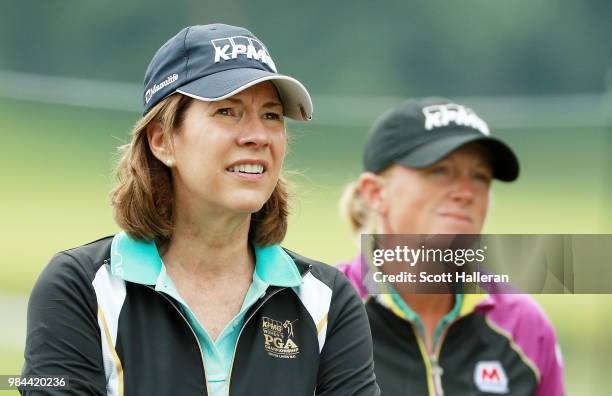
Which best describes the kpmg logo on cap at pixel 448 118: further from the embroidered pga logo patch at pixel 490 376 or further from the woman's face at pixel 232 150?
the woman's face at pixel 232 150

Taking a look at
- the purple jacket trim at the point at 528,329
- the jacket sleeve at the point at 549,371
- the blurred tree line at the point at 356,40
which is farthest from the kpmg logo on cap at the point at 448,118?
the blurred tree line at the point at 356,40

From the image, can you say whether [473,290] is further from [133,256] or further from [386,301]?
[133,256]

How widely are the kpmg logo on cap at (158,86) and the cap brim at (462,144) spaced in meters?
1.19

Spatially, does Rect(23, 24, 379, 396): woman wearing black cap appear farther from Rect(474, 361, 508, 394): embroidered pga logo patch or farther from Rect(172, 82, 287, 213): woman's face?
Rect(474, 361, 508, 394): embroidered pga logo patch

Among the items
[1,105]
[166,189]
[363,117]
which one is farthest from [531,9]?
[166,189]

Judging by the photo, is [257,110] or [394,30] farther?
[394,30]

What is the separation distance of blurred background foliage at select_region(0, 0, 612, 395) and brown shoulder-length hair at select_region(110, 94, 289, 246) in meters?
3.22

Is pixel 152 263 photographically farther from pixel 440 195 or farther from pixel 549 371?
pixel 549 371

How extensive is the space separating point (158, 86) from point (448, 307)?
140 centimetres

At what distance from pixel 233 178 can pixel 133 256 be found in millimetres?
274

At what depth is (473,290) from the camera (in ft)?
11.0

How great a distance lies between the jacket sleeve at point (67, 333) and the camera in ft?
7.04

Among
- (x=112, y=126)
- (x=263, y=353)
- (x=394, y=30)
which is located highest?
(x=394, y=30)

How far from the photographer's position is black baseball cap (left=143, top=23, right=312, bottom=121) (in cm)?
227
